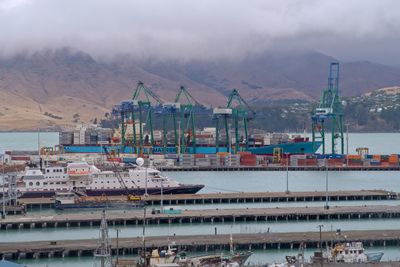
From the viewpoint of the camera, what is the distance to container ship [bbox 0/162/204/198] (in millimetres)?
62200

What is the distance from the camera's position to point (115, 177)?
63.2m

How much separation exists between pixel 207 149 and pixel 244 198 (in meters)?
55.7

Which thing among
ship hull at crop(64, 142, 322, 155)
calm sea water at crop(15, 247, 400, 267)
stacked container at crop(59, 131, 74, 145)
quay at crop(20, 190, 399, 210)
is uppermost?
stacked container at crop(59, 131, 74, 145)

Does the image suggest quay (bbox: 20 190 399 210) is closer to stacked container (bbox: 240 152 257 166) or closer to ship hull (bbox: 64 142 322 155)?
stacked container (bbox: 240 152 257 166)

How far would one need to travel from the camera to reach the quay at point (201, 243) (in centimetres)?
4006

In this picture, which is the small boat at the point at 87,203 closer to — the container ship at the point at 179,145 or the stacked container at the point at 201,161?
the stacked container at the point at 201,161

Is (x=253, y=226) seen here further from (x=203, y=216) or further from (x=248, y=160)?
(x=248, y=160)

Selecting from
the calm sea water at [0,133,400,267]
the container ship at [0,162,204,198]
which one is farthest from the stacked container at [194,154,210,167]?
the container ship at [0,162,204,198]

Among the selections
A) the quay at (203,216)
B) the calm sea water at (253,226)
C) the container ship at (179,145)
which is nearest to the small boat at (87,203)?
the quay at (203,216)

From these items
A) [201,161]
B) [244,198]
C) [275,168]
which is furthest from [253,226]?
[201,161]

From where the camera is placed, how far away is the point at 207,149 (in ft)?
390

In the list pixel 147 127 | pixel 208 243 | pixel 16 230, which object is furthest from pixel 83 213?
pixel 147 127

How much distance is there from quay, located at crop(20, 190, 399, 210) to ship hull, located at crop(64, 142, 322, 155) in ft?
152

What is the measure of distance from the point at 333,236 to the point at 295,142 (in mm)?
73222
